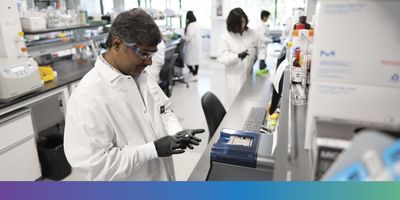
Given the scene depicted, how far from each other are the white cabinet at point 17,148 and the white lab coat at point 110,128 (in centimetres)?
123

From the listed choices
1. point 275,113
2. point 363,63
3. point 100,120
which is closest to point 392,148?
point 363,63

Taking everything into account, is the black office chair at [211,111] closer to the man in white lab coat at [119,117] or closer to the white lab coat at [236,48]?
the man in white lab coat at [119,117]

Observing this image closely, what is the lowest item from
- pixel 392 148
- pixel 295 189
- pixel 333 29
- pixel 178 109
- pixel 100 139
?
pixel 178 109

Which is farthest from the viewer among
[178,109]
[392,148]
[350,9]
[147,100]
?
[178,109]

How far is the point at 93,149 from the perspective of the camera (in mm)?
1178

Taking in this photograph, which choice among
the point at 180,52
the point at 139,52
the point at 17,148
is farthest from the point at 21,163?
the point at 180,52

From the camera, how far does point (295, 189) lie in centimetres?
60

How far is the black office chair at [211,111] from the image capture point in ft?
6.50

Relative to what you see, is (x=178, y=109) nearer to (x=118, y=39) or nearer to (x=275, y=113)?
(x=275, y=113)

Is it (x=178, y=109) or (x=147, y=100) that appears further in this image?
(x=178, y=109)

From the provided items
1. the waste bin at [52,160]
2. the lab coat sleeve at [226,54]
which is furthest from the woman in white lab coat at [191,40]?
the waste bin at [52,160]

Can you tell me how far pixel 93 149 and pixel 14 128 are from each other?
1369mm

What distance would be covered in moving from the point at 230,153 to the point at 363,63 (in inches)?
28.7

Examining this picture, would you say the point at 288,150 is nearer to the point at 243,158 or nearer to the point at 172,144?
the point at 243,158
